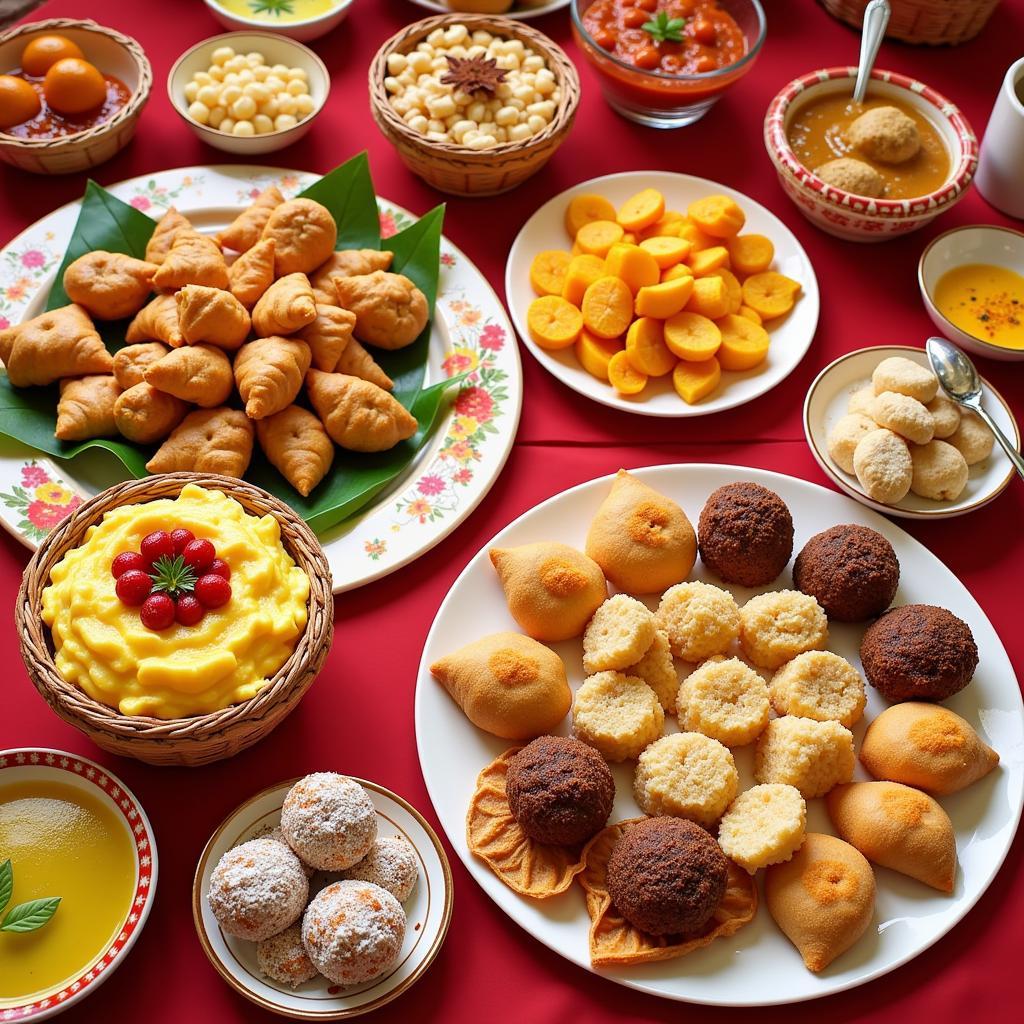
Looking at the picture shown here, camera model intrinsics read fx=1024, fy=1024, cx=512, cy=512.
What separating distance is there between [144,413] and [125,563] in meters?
0.58

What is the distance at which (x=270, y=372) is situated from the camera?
2.42 meters

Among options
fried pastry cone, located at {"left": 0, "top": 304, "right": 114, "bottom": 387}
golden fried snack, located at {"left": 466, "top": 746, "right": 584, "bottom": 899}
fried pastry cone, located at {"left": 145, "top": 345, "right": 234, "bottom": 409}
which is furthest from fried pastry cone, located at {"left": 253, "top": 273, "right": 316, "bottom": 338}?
golden fried snack, located at {"left": 466, "top": 746, "right": 584, "bottom": 899}

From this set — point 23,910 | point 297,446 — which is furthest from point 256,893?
point 297,446

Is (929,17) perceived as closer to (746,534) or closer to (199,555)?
(746,534)

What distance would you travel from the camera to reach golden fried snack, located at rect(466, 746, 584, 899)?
2021 millimetres

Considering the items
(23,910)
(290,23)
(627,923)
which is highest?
(290,23)

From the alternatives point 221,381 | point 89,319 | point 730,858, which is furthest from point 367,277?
point 730,858

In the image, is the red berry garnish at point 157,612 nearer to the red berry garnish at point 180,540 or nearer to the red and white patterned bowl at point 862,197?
the red berry garnish at point 180,540

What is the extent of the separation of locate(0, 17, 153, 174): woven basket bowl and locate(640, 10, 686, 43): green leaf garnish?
1.53 meters

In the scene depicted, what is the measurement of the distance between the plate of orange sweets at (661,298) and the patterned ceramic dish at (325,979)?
1252mm

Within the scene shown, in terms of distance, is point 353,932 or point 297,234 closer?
point 353,932

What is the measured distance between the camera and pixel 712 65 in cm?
316

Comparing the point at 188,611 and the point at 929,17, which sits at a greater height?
the point at 929,17

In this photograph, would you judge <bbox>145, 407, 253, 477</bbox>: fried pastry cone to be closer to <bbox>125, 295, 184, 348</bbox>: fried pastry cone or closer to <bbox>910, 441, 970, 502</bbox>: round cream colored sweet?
<bbox>125, 295, 184, 348</bbox>: fried pastry cone
